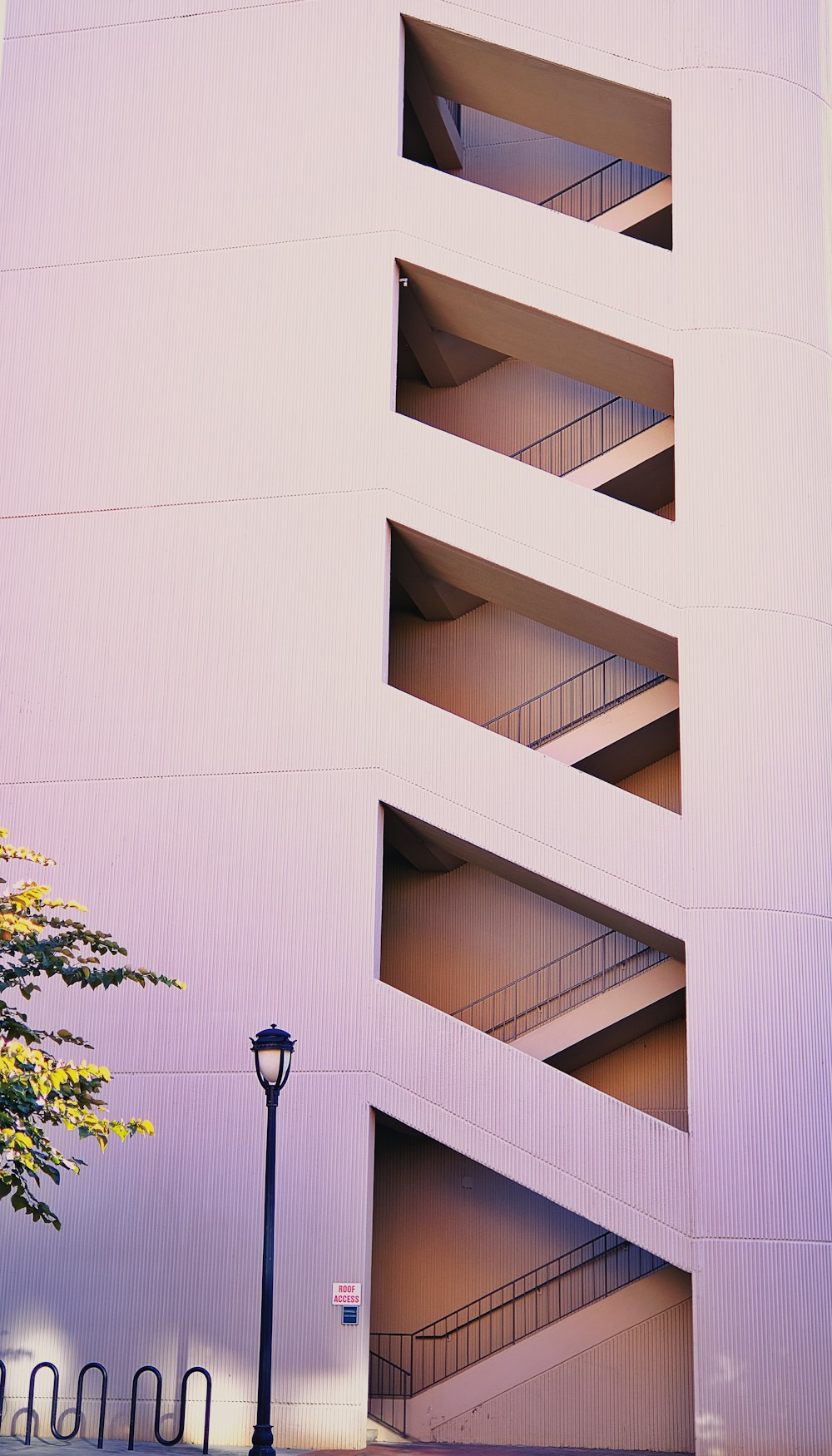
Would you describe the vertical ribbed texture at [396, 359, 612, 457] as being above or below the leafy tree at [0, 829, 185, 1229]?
above

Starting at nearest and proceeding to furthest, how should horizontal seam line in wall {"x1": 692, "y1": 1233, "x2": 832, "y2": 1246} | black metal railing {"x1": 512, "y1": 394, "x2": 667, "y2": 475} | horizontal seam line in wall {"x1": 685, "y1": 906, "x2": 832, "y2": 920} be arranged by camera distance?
horizontal seam line in wall {"x1": 692, "y1": 1233, "x2": 832, "y2": 1246}
horizontal seam line in wall {"x1": 685, "y1": 906, "x2": 832, "y2": 920}
black metal railing {"x1": 512, "y1": 394, "x2": 667, "y2": 475}

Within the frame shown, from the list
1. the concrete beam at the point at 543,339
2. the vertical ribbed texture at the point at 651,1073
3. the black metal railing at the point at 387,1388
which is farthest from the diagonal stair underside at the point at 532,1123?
the concrete beam at the point at 543,339

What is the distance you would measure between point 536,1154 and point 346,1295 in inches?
106

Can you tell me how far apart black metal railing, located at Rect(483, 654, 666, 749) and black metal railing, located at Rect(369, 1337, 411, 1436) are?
862cm

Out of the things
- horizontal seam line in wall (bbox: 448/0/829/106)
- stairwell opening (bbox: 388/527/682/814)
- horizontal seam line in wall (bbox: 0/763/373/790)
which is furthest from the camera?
horizontal seam line in wall (bbox: 448/0/829/106)

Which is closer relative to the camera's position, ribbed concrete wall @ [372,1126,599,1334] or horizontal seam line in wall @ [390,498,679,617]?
horizontal seam line in wall @ [390,498,679,617]

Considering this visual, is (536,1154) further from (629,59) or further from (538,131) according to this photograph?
(538,131)

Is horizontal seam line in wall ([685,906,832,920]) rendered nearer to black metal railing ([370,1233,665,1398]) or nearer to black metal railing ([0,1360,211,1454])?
black metal railing ([370,1233,665,1398])

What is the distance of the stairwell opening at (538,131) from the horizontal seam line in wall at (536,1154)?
11.9 meters

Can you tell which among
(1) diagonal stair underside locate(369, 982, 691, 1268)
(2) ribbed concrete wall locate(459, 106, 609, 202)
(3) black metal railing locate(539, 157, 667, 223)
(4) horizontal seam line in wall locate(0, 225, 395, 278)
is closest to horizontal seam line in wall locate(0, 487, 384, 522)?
(4) horizontal seam line in wall locate(0, 225, 395, 278)

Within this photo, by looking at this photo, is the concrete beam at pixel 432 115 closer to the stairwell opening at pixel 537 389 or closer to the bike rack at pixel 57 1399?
the stairwell opening at pixel 537 389

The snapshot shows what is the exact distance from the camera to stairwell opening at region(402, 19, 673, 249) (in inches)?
953

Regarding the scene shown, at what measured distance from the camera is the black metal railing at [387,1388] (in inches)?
843

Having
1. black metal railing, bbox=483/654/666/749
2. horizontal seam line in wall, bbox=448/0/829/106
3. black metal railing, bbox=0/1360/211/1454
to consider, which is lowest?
black metal railing, bbox=0/1360/211/1454
